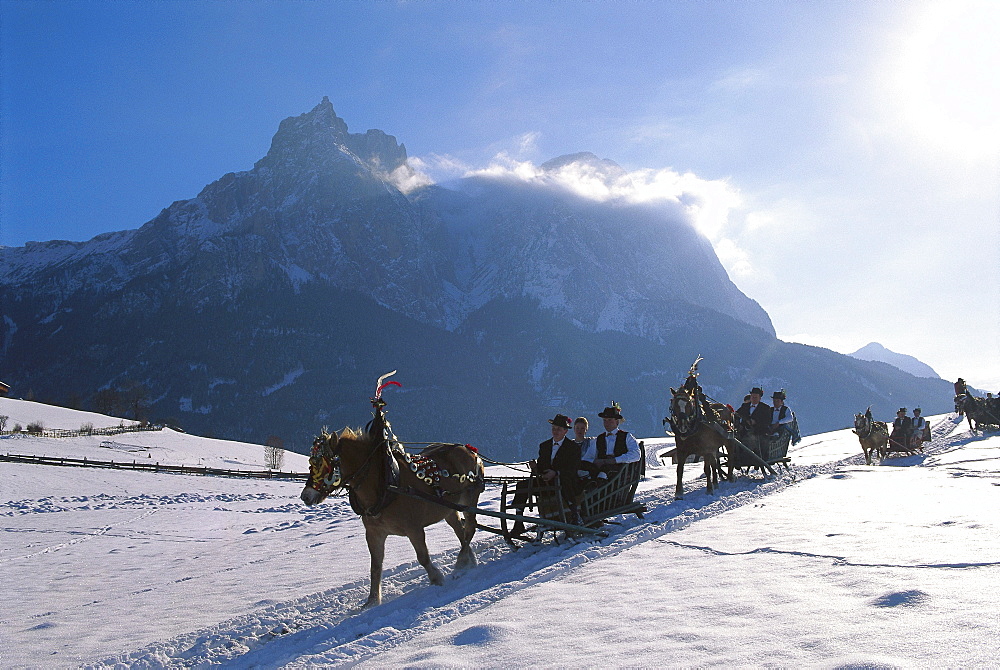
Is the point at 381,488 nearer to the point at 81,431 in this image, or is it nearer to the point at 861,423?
the point at 861,423

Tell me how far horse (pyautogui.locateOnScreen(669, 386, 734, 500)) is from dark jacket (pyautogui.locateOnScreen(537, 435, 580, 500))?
164 inches

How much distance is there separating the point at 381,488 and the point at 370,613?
1377 mm

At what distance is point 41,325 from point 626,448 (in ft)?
746

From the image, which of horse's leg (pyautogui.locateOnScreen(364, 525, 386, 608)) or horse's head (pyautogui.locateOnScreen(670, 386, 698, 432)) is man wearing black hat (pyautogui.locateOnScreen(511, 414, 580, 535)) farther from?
horse's head (pyautogui.locateOnScreen(670, 386, 698, 432))

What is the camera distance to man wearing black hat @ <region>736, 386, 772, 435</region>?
1480 centimetres

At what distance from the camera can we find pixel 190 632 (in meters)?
6.91

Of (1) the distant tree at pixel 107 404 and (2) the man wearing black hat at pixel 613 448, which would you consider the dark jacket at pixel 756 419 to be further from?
(1) the distant tree at pixel 107 404

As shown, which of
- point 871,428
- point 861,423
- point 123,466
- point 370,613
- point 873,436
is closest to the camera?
point 370,613

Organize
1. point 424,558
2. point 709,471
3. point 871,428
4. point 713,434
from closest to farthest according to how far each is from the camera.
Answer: point 424,558, point 713,434, point 709,471, point 871,428

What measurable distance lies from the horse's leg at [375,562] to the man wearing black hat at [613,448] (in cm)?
373

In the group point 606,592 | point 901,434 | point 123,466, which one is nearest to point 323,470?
point 606,592

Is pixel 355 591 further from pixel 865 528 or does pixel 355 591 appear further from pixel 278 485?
pixel 278 485

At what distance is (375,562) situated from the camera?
7.06m

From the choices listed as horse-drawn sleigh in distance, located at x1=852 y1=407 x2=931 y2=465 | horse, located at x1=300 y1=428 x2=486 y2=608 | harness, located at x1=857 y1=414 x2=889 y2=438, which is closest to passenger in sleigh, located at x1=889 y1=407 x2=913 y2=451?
horse-drawn sleigh in distance, located at x1=852 y1=407 x2=931 y2=465
